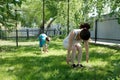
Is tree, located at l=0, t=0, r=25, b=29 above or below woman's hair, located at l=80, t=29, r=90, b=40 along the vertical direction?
above

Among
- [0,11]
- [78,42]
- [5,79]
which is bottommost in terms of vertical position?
[5,79]

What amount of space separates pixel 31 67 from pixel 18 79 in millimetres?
1678

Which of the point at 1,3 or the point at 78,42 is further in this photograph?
the point at 1,3

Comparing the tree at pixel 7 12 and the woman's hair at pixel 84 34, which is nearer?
the woman's hair at pixel 84 34

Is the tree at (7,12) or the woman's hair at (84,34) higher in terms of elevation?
the tree at (7,12)

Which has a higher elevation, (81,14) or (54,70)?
(81,14)

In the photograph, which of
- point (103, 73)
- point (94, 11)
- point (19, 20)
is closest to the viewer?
point (103, 73)

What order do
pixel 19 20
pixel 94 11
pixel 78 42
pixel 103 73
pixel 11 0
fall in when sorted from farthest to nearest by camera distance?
1. pixel 94 11
2. pixel 19 20
3. pixel 11 0
4. pixel 78 42
5. pixel 103 73

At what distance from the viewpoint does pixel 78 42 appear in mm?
7352

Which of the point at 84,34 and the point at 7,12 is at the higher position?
the point at 7,12

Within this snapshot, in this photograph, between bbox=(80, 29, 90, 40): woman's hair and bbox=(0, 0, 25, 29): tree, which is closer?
bbox=(80, 29, 90, 40): woman's hair

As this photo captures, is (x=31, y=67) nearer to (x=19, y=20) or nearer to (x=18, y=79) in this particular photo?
(x=18, y=79)

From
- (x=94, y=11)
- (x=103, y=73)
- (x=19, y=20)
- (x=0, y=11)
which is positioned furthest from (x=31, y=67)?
(x=94, y=11)

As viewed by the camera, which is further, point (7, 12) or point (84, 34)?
point (7, 12)
